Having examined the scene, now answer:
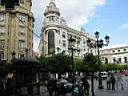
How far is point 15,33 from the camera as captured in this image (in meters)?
69.9

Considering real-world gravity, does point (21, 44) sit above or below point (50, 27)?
below

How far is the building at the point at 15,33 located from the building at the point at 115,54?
72497 mm

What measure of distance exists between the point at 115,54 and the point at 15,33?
7968cm

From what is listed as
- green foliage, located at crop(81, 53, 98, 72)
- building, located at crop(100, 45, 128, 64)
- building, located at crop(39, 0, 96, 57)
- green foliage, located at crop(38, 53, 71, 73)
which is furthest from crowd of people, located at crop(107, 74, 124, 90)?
building, located at crop(100, 45, 128, 64)

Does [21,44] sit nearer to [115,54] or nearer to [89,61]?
[89,61]

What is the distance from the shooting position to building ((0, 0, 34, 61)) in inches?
2685

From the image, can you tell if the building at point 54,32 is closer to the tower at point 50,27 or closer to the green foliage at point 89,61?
the tower at point 50,27

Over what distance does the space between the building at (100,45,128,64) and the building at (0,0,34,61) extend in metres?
72.5

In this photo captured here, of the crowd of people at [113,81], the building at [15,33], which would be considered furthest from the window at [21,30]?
the crowd of people at [113,81]

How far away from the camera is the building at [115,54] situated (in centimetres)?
14062

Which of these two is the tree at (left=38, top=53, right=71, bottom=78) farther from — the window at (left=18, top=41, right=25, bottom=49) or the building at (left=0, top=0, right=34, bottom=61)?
the window at (left=18, top=41, right=25, bottom=49)

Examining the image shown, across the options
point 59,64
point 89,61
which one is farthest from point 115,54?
point 59,64

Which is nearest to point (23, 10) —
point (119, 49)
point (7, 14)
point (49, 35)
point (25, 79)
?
point (7, 14)

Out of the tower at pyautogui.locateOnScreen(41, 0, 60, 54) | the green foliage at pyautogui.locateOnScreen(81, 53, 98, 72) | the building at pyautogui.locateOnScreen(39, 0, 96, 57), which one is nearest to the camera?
the green foliage at pyautogui.locateOnScreen(81, 53, 98, 72)
